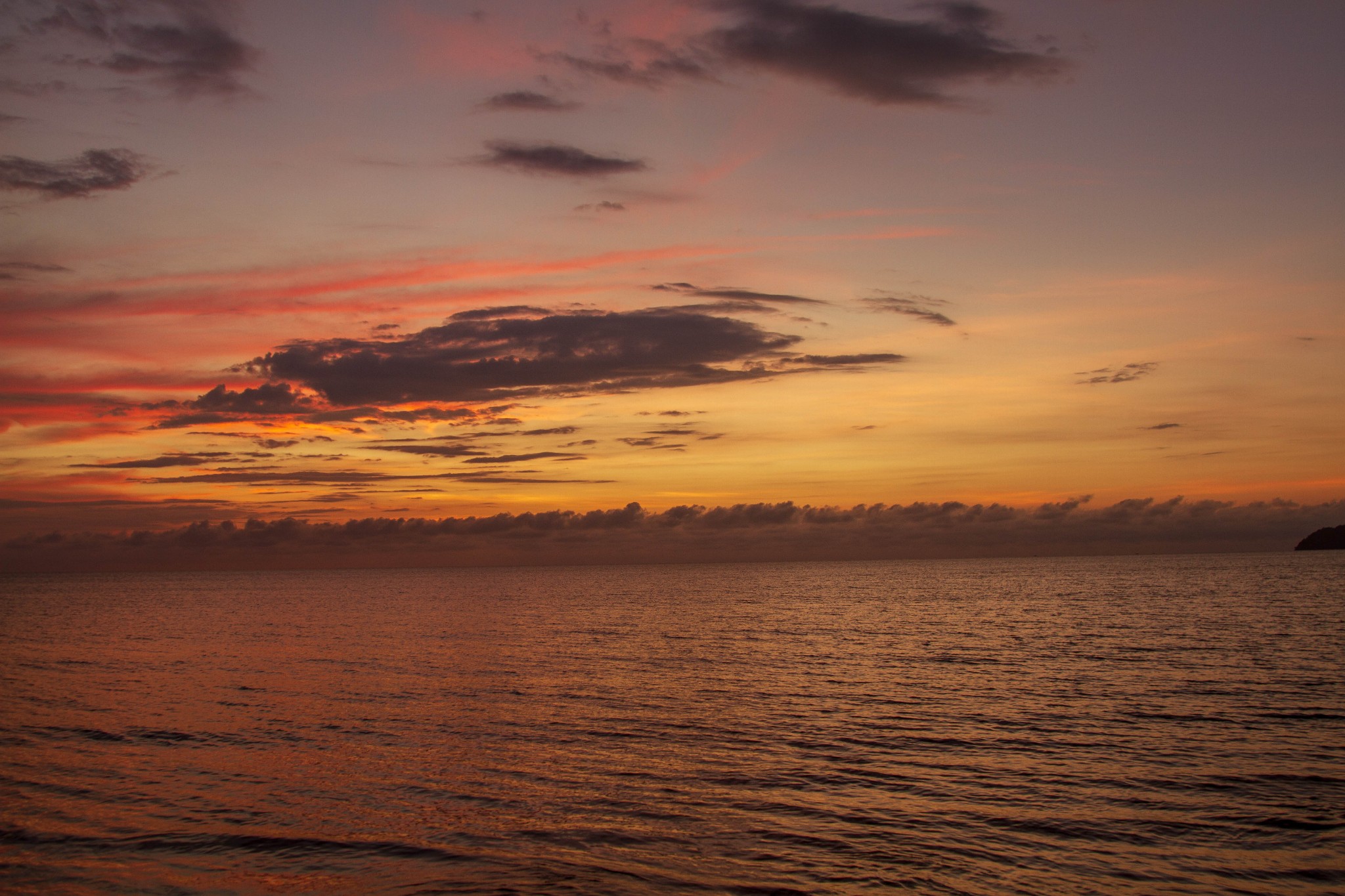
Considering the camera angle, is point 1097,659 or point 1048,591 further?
point 1048,591

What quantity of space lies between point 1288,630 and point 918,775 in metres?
Answer: 62.0

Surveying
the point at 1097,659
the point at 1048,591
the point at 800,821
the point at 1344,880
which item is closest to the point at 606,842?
the point at 800,821

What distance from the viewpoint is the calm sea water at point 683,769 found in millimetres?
19984

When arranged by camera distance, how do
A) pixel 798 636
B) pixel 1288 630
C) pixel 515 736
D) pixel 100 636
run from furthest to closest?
pixel 100 636, pixel 798 636, pixel 1288 630, pixel 515 736

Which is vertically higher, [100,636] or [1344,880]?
[1344,880]

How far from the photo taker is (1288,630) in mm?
71062

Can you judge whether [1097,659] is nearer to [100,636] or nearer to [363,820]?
[363,820]

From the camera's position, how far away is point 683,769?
94.7ft

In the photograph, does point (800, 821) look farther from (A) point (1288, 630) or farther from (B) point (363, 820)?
(A) point (1288, 630)

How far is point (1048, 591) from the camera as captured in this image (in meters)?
156

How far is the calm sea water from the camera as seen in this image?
20.0 m


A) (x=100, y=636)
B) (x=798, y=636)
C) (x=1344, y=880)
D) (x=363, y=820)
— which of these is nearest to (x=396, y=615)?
(x=100, y=636)

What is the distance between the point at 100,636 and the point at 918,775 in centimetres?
8623

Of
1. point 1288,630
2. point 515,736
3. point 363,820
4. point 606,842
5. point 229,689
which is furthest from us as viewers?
point 1288,630
